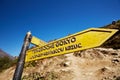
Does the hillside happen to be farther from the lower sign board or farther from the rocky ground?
the lower sign board

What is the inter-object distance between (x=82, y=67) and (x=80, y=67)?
18cm

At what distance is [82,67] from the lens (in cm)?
1303

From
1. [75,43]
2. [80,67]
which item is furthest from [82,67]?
[75,43]

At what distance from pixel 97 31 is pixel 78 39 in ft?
1.67

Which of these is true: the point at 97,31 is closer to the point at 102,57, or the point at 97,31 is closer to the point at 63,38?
the point at 63,38

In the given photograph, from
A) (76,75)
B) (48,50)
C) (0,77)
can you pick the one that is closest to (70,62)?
(76,75)

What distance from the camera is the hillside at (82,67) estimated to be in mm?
11289

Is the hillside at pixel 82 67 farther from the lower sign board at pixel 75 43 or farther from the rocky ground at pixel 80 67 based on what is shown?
the lower sign board at pixel 75 43

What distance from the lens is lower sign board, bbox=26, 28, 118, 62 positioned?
2.84 meters

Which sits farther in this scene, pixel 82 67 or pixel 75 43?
pixel 82 67

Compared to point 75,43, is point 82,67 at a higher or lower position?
higher

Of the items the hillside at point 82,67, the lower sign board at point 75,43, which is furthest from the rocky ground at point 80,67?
the lower sign board at point 75,43

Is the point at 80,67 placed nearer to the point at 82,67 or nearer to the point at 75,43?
the point at 82,67

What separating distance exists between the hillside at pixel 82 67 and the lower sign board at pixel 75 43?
24.4ft
